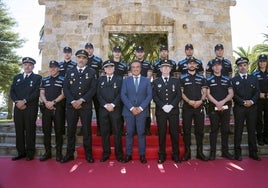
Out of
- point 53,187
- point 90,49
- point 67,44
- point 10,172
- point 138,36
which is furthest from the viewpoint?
point 138,36

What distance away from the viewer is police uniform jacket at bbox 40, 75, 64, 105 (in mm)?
4914

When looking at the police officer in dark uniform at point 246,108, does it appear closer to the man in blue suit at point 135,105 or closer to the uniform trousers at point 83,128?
the man in blue suit at point 135,105

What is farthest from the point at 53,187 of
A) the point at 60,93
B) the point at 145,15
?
the point at 145,15

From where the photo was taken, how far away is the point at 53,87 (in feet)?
16.2

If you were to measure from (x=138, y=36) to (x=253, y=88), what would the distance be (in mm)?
8214

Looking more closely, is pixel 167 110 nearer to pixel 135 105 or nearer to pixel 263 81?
pixel 135 105

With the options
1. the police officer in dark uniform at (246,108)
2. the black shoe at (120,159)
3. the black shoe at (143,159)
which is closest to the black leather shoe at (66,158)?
the black shoe at (120,159)

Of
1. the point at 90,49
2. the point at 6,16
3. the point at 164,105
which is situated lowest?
the point at 164,105

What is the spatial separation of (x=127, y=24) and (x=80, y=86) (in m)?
4.38

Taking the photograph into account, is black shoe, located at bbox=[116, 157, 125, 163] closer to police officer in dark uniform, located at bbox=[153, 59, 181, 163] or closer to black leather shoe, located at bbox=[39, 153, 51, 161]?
police officer in dark uniform, located at bbox=[153, 59, 181, 163]

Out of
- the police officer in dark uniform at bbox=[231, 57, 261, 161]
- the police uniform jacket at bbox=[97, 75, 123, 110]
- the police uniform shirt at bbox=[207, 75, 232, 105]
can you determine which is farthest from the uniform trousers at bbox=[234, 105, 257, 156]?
the police uniform jacket at bbox=[97, 75, 123, 110]

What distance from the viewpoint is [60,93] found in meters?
4.95

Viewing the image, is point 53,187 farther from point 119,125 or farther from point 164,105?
point 164,105

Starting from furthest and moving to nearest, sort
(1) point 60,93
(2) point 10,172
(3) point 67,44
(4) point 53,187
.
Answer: (3) point 67,44 < (1) point 60,93 < (2) point 10,172 < (4) point 53,187
